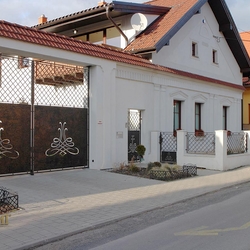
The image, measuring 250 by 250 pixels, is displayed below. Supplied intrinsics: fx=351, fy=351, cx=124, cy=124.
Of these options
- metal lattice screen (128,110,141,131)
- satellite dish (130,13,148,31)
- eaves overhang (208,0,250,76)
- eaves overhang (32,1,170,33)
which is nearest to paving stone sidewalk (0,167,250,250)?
metal lattice screen (128,110,141,131)

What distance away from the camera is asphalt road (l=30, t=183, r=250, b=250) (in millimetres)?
5255

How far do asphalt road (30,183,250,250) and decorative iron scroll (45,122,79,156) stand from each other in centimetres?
516

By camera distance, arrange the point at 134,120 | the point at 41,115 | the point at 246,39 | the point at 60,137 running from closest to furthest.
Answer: the point at 41,115
the point at 60,137
the point at 134,120
the point at 246,39

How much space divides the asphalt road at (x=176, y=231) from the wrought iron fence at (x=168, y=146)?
7459 mm

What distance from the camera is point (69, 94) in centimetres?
1305

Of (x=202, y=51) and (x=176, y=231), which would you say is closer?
(x=176, y=231)

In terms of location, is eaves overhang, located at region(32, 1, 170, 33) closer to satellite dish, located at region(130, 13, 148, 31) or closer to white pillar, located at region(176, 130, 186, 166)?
satellite dish, located at region(130, 13, 148, 31)

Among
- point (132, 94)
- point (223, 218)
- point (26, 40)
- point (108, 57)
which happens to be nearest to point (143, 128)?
point (132, 94)

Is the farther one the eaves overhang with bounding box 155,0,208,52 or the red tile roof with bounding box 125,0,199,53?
the red tile roof with bounding box 125,0,199,53

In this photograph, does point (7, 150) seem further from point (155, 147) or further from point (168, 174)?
point (155, 147)

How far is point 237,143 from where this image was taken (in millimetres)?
15820

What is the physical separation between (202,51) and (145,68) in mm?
6590

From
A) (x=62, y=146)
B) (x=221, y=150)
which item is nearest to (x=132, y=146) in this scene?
(x=221, y=150)

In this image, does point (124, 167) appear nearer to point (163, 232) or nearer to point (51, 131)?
point (51, 131)
